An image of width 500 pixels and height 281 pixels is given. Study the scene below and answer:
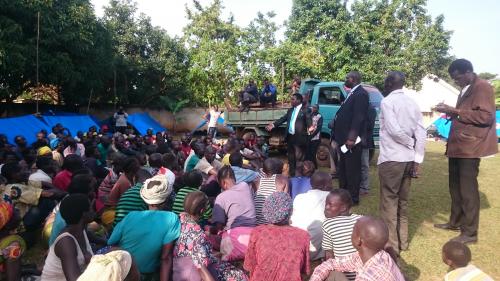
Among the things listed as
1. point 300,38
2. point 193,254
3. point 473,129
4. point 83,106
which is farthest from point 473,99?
point 300,38

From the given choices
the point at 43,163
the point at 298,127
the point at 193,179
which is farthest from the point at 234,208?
the point at 298,127

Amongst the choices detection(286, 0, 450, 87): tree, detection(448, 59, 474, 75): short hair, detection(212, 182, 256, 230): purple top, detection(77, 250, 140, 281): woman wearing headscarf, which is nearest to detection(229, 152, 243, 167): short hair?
detection(212, 182, 256, 230): purple top

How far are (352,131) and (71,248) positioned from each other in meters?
3.56

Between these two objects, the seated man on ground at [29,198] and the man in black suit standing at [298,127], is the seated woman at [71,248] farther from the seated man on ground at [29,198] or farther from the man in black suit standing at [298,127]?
the man in black suit standing at [298,127]

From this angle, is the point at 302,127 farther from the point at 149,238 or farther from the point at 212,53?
the point at 212,53

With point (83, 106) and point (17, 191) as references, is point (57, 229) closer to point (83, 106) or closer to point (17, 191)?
point (17, 191)

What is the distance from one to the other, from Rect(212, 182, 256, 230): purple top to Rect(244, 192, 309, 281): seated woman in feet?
2.93

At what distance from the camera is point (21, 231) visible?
3.89 m

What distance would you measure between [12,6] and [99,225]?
976 centimetres

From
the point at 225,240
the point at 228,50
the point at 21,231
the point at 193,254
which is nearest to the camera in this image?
the point at 193,254

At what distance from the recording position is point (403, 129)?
3695mm

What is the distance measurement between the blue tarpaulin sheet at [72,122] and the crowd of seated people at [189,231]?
6721 mm

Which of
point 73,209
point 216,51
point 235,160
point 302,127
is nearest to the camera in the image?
point 73,209

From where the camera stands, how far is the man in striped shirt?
2.79m
